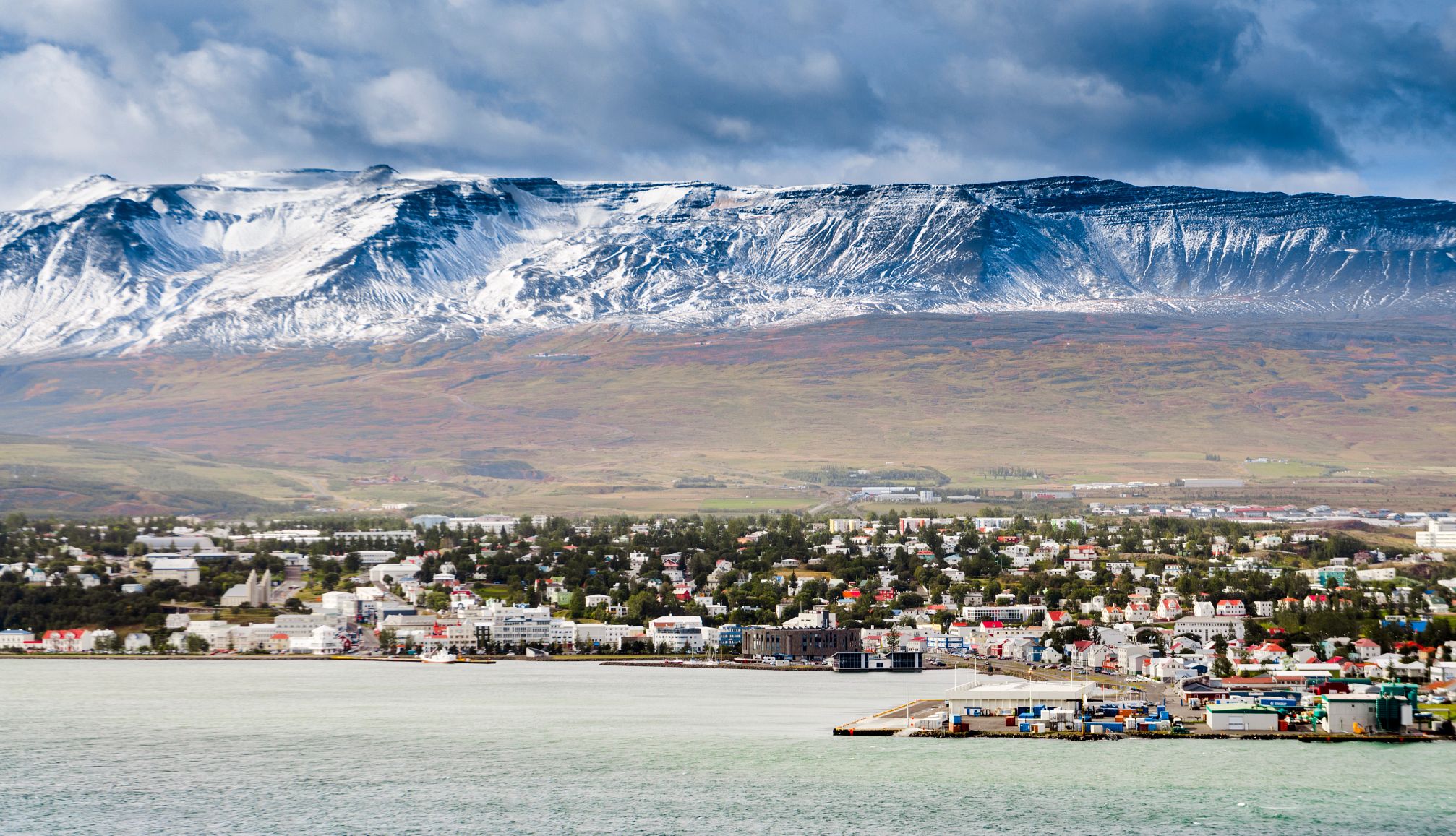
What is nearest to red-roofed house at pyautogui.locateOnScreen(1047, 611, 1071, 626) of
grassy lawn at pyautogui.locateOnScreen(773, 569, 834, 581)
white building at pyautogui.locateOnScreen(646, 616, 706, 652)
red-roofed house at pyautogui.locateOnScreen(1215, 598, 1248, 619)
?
red-roofed house at pyautogui.locateOnScreen(1215, 598, 1248, 619)

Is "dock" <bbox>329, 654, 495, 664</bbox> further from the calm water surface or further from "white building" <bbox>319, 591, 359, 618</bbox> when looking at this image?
the calm water surface

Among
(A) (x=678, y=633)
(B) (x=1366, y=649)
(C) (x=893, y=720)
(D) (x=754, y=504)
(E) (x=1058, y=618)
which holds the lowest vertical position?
(C) (x=893, y=720)

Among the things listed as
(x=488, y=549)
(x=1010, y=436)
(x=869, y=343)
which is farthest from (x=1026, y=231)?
(x=488, y=549)

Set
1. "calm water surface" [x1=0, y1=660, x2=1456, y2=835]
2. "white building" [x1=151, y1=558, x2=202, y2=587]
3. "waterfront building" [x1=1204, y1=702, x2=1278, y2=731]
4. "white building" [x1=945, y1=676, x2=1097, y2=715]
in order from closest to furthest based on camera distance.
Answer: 1. "calm water surface" [x1=0, y1=660, x2=1456, y2=835]
2. "waterfront building" [x1=1204, y1=702, x2=1278, y2=731]
3. "white building" [x1=945, y1=676, x2=1097, y2=715]
4. "white building" [x1=151, y1=558, x2=202, y2=587]

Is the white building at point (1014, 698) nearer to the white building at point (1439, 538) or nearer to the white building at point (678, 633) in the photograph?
the white building at point (678, 633)

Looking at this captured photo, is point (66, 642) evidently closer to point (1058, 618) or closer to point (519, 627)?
point (519, 627)

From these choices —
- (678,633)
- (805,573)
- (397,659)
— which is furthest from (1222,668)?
(805,573)

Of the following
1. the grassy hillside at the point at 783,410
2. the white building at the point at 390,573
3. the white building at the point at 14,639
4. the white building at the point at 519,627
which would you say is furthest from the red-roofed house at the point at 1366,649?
the grassy hillside at the point at 783,410
